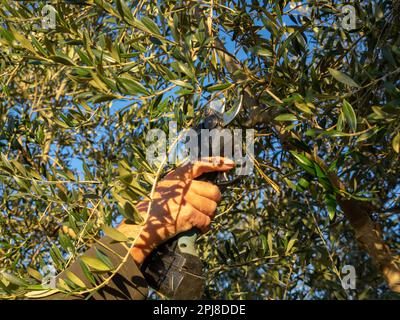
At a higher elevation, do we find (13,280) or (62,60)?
(62,60)

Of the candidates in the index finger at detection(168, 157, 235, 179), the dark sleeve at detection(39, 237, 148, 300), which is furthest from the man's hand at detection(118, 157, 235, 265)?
the dark sleeve at detection(39, 237, 148, 300)

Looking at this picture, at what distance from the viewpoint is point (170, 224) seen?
186 centimetres

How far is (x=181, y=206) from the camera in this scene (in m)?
1.88

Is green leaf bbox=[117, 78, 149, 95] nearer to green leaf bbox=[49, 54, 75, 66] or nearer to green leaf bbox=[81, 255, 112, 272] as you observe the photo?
green leaf bbox=[49, 54, 75, 66]

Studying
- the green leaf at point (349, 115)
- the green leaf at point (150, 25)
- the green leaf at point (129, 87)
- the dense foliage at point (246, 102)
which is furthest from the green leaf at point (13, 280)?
the green leaf at point (349, 115)

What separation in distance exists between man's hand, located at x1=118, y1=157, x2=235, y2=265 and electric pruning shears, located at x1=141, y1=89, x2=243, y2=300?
0.14ft

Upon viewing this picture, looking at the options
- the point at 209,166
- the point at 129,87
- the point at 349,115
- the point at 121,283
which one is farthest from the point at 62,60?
the point at 349,115

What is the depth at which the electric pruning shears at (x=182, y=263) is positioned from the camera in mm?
1828

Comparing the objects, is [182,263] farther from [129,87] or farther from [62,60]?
[62,60]

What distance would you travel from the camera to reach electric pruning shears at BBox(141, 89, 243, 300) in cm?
183

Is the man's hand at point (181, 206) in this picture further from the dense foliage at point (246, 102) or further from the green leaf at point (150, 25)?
the green leaf at point (150, 25)

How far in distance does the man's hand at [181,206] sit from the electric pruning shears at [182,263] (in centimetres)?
4

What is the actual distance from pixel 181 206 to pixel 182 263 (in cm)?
20
